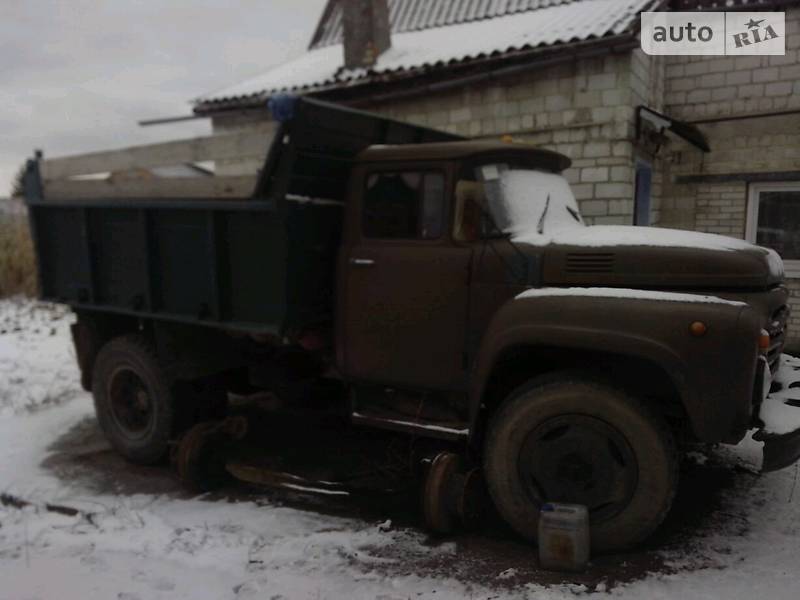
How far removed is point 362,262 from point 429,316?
0.57 metres

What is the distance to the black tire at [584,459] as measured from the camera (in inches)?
121

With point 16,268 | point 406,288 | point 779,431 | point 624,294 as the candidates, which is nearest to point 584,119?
point 406,288

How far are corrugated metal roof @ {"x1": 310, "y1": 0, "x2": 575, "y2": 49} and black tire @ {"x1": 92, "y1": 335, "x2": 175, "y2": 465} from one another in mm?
8818

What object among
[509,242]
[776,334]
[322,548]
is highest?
[509,242]

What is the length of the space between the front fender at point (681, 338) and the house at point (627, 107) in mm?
4899

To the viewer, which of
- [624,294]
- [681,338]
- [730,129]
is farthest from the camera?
[730,129]

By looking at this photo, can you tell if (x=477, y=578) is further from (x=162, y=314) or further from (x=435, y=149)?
(x=162, y=314)

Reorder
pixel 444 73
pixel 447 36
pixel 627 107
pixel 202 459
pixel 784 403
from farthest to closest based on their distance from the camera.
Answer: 1. pixel 447 36
2. pixel 444 73
3. pixel 627 107
4. pixel 202 459
5. pixel 784 403

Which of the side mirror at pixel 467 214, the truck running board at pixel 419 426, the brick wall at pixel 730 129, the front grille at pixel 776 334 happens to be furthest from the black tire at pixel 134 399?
the brick wall at pixel 730 129

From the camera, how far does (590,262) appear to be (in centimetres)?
332

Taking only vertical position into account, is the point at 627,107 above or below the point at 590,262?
above

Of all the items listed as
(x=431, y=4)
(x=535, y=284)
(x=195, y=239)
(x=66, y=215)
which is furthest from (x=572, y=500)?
(x=431, y=4)

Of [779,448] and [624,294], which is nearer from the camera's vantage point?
[779,448]

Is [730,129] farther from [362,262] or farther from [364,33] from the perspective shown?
[362,262]
